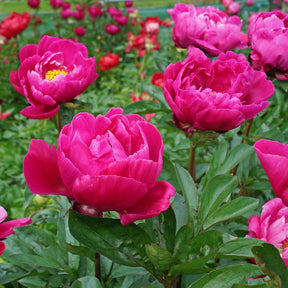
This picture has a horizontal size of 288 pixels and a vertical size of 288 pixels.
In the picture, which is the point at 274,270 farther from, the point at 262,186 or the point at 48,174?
the point at 262,186

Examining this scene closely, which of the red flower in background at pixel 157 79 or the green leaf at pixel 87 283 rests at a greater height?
the green leaf at pixel 87 283

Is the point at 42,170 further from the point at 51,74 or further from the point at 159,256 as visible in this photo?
the point at 51,74

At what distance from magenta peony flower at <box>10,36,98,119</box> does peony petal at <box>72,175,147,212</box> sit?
289 mm

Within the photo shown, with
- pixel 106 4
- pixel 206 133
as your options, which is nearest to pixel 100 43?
pixel 106 4

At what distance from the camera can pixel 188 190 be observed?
1.67 feet

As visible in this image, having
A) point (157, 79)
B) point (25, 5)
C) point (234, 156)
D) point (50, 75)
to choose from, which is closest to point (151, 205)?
point (234, 156)

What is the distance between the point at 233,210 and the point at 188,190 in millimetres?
83

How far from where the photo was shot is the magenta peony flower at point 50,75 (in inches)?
24.1

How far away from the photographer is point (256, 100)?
53cm

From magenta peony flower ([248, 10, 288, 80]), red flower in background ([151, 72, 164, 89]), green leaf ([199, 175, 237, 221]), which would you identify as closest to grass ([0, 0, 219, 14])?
red flower in background ([151, 72, 164, 89])

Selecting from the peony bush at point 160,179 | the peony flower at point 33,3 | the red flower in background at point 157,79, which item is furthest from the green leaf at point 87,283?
the peony flower at point 33,3

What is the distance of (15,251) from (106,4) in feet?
12.4

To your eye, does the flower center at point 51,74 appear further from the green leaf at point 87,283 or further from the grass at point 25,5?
the grass at point 25,5

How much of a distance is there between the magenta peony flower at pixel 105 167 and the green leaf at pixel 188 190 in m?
0.12
